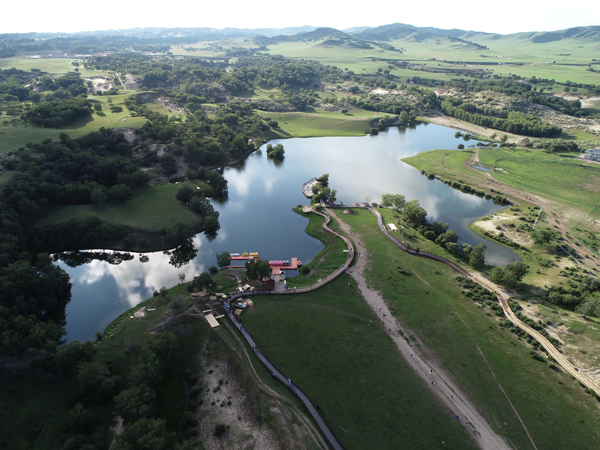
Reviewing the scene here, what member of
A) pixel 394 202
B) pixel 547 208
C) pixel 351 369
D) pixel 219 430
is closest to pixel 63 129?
pixel 394 202

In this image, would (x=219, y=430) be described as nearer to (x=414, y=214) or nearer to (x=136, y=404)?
(x=136, y=404)

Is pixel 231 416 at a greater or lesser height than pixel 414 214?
lesser

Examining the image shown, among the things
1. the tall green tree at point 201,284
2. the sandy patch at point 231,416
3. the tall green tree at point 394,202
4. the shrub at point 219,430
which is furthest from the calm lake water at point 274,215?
the shrub at point 219,430

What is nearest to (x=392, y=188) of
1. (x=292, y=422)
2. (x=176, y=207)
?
(x=176, y=207)

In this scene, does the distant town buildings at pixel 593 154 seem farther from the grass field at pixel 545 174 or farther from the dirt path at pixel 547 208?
the dirt path at pixel 547 208

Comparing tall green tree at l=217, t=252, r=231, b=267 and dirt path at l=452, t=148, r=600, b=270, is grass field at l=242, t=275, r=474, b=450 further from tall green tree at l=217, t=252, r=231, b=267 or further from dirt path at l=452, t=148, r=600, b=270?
dirt path at l=452, t=148, r=600, b=270

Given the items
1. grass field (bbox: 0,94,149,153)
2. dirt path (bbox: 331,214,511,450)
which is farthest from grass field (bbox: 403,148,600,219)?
grass field (bbox: 0,94,149,153)
